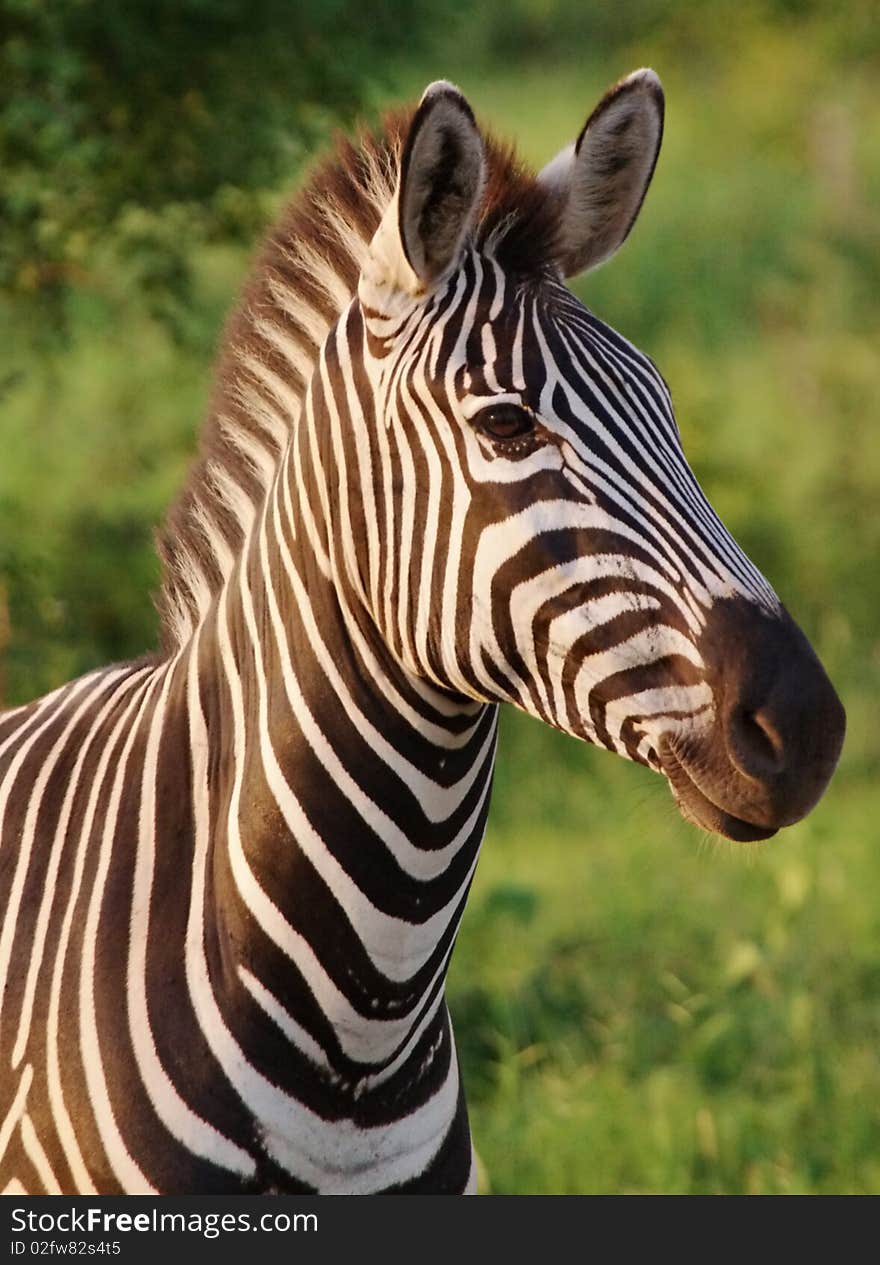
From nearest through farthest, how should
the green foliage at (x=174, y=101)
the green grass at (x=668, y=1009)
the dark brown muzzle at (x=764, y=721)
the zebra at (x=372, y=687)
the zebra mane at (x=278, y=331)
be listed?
the dark brown muzzle at (x=764, y=721)
the zebra at (x=372, y=687)
the zebra mane at (x=278, y=331)
the green grass at (x=668, y=1009)
the green foliage at (x=174, y=101)

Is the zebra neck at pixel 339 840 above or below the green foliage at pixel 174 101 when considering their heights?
below

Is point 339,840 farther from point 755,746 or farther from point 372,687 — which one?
point 755,746

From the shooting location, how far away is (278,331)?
3062 millimetres

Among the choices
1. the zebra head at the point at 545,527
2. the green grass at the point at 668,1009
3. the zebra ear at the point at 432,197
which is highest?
the zebra ear at the point at 432,197

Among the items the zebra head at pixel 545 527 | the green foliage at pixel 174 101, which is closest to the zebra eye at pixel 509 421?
the zebra head at pixel 545 527

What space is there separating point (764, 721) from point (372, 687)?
0.70 meters

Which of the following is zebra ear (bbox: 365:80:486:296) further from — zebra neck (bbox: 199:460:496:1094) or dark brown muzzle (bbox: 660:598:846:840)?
dark brown muzzle (bbox: 660:598:846:840)

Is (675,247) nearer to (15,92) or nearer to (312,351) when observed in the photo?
(15,92)

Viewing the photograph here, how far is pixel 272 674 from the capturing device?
2.88 metres

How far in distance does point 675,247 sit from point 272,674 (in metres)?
13.1

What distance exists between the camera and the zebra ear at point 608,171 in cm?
293

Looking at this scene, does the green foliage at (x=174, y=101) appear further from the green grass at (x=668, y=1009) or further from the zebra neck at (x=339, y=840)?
the zebra neck at (x=339, y=840)

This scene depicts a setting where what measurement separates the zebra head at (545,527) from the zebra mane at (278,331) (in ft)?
0.22

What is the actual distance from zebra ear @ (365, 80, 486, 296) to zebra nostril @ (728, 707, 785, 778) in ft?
2.91
